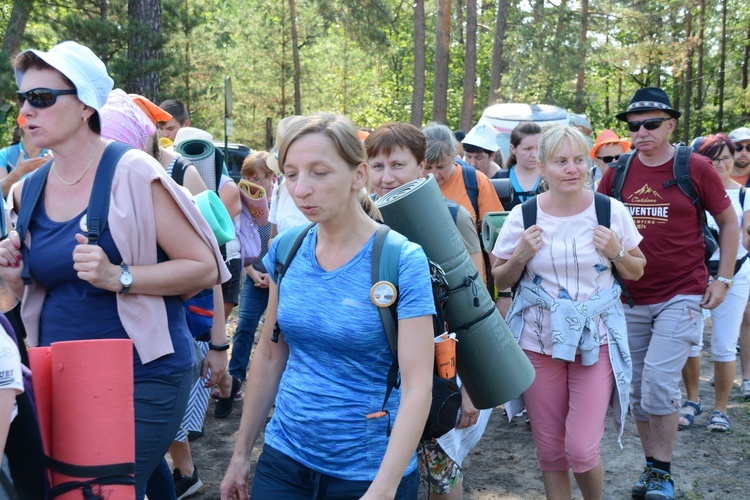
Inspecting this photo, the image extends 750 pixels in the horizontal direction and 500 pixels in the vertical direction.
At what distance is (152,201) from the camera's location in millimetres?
2820

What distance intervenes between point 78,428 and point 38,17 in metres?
16.9

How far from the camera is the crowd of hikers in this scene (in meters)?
2.25

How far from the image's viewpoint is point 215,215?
355 cm

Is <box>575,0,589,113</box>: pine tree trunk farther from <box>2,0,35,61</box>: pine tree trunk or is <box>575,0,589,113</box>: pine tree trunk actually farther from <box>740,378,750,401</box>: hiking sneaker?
<box>740,378,750,401</box>: hiking sneaker

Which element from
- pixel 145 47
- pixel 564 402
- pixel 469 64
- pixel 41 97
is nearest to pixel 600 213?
pixel 564 402

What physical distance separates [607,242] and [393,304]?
1.85 meters

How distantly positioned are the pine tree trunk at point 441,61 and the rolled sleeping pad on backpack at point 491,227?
56.5 feet

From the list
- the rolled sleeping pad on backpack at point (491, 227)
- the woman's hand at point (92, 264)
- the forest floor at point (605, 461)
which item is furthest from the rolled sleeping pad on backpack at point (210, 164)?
the woman's hand at point (92, 264)

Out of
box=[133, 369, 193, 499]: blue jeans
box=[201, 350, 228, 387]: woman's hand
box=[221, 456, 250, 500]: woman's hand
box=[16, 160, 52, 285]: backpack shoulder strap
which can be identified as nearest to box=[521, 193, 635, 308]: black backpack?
box=[201, 350, 228, 387]: woman's hand

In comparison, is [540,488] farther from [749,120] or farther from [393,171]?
[749,120]

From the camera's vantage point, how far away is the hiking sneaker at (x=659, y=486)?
4793 millimetres

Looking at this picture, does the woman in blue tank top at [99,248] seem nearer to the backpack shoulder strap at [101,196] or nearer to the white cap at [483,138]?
the backpack shoulder strap at [101,196]

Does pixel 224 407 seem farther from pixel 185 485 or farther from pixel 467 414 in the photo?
pixel 467 414

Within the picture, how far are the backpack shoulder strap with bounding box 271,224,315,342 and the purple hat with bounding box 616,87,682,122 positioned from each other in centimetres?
301
